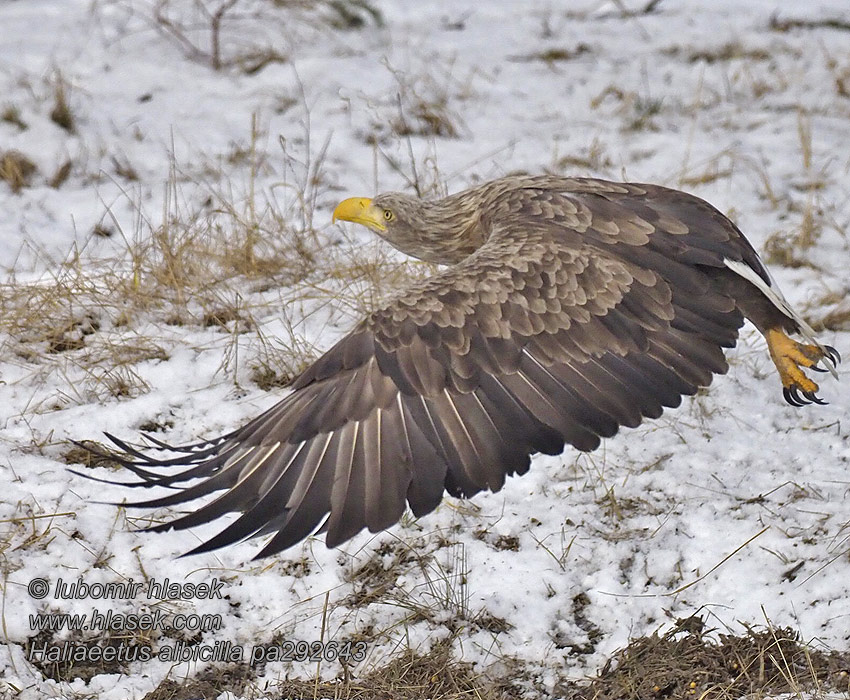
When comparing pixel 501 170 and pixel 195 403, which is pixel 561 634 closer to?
pixel 195 403

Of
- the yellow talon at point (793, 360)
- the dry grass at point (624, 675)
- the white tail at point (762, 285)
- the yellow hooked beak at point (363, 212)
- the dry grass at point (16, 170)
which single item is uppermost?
the dry grass at point (16, 170)

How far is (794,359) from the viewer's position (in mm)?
4594

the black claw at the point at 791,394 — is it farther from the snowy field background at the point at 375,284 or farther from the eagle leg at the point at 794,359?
the snowy field background at the point at 375,284

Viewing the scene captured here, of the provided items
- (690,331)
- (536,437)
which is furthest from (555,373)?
(690,331)

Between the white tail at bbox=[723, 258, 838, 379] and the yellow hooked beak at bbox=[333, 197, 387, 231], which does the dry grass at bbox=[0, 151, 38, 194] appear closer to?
the yellow hooked beak at bbox=[333, 197, 387, 231]

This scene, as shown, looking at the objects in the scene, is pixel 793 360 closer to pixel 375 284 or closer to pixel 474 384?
pixel 474 384

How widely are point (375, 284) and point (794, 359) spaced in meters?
2.19

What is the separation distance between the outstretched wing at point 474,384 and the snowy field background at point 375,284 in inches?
27.4

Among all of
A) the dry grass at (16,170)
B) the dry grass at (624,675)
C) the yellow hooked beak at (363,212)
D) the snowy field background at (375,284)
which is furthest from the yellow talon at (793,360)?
the dry grass at (16,170)

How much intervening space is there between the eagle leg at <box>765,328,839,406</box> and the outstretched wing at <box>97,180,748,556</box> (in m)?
0.42

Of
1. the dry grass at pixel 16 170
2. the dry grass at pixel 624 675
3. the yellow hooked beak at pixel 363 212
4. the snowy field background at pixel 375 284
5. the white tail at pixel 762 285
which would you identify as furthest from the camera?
the dry grass at pixel 16 170

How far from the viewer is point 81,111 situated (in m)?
7.71

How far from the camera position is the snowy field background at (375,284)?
13.7ft

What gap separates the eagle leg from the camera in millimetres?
4578
